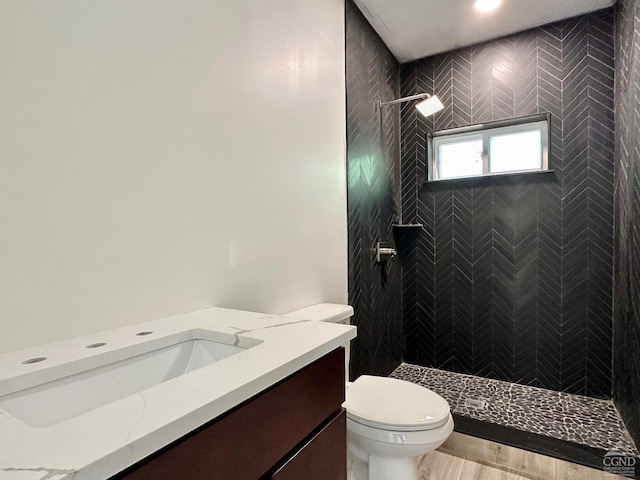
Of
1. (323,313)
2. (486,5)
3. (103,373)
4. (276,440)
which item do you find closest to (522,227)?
(486,5)

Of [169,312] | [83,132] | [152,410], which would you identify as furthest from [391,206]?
[152,410]

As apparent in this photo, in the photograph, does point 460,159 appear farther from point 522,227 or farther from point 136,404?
point 136,404

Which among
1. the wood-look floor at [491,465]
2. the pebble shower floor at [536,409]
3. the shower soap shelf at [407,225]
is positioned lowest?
the wood-look floor at [491,465]

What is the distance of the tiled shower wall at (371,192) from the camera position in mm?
2070

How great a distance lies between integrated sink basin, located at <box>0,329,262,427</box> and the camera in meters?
Result: 0.58

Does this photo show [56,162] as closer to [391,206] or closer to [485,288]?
[391,206]

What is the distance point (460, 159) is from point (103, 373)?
2782mm

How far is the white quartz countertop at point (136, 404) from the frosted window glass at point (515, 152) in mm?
2341

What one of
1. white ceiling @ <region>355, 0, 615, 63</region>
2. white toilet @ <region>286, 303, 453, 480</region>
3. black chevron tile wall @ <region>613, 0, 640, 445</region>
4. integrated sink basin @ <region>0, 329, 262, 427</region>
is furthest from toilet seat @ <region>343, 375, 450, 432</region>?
white ceiling @ <region>355, 0, 615, 63</region>

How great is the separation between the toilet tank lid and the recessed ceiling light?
212 centimetres

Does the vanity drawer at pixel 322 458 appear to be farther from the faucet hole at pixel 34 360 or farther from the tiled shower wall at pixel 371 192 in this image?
the tiled shower wall at pixel 371 192

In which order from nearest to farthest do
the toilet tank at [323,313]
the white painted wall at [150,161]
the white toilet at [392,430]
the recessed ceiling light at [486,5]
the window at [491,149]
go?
the white painted wall at [150,161] < the white toilet at [392,430] < the toilet tank at [323,313] < the recessed ceiling light at [486,5] < the window at [491,149]

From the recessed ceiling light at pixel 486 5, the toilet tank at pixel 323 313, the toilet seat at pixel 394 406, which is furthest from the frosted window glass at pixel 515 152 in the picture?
the toilet seat at pixel 394 406

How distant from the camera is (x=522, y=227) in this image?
2.40 m
